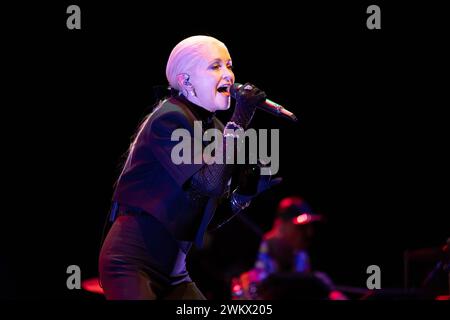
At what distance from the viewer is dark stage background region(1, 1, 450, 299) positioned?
5191mm

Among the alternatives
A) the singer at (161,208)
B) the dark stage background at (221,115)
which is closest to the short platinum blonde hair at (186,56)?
the singer at (161,208)

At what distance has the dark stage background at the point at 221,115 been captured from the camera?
5191 millimetres

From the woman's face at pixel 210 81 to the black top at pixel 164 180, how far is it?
0.18 m

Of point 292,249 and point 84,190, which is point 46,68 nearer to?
point 84,190

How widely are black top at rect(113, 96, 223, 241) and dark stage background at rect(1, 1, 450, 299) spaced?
2449mm

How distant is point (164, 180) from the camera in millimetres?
2713

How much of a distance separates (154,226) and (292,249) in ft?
13.6

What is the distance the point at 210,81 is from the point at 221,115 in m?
2.73

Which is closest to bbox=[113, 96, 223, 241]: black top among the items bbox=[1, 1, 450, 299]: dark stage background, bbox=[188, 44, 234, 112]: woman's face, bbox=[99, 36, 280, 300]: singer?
bbox=[99, 36, 280, 300]: singer

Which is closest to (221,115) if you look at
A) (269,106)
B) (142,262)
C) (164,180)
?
(269,106)

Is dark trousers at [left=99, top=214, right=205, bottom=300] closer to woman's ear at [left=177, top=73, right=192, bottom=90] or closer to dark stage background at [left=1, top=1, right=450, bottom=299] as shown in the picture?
woman's ear at [left=177, top=73, right=192, bottom=90]

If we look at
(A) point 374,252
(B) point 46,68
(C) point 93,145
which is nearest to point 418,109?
(A) point 374,252

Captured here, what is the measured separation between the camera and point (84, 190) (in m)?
5.76
